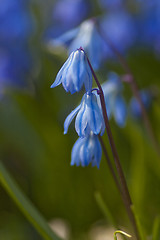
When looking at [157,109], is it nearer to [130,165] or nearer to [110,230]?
[130,165]

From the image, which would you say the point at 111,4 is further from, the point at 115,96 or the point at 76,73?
the point at 76,73

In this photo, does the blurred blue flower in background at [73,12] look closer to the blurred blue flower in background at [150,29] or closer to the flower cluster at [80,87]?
the blurred blue flower in background at [150,29]

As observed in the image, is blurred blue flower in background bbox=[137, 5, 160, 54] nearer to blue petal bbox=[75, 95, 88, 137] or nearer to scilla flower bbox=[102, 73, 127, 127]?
scilla flower bbox=[102, 73, 127, 127]

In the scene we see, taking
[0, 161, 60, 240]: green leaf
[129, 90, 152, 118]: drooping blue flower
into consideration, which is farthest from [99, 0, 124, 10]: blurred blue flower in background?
[0, 161, 60, 240]: green leaf

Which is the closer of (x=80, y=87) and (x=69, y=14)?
(x=80, y=87)

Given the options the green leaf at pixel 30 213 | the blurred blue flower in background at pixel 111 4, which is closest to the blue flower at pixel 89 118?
the green leaf at pixel 30 213

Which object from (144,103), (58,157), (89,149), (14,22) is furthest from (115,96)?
(14,22)

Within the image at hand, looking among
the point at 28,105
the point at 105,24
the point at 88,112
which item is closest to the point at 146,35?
the point at 105,24
